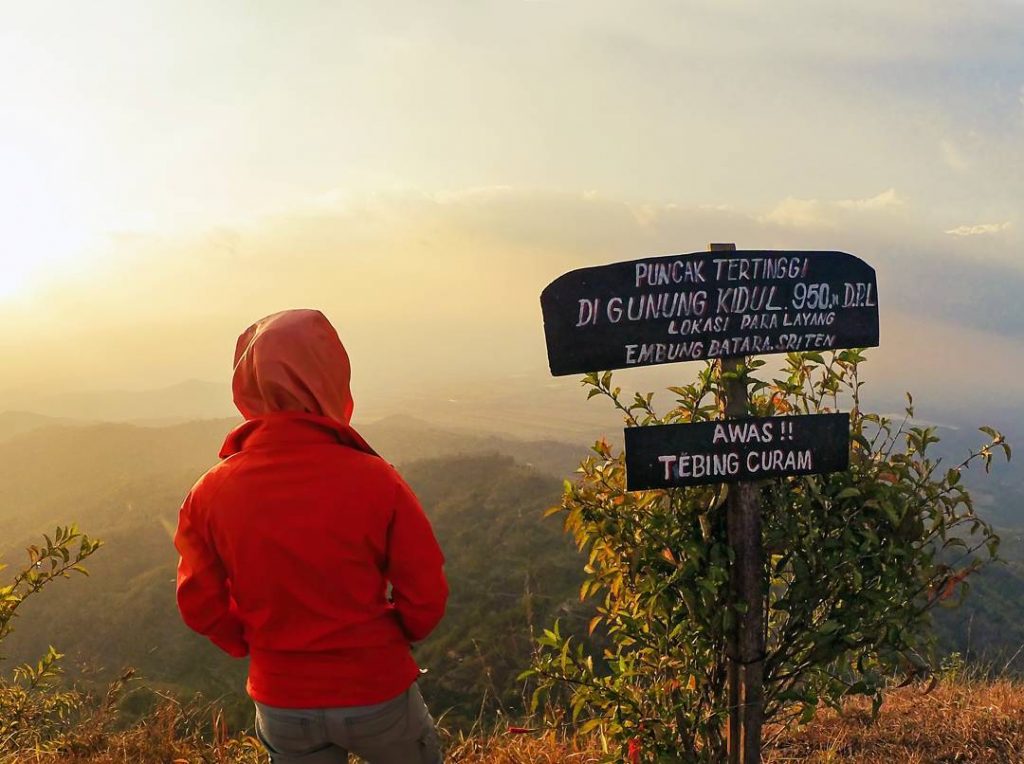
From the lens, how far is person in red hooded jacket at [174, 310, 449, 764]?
2.18 m

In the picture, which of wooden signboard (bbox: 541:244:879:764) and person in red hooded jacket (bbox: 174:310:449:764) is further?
wooden signboard (bbox: 541:244:879:764)

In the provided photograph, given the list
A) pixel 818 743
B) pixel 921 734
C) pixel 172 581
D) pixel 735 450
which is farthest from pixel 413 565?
pixel 172 581

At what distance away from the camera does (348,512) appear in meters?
2.18

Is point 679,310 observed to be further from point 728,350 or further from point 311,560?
Result: point 311,560

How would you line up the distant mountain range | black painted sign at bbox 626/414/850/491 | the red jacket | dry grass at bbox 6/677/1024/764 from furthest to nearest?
the distant mountain range
dry grass at bbox 6/677/1024/764
black painted sign at bbox 626/414/850/491
the red jacket

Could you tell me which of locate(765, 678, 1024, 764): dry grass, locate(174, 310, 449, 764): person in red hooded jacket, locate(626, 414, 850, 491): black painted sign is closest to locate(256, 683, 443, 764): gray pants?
locate(174, 310, 449, 764): person in red hooded jacket

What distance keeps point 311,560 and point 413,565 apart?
33 cm

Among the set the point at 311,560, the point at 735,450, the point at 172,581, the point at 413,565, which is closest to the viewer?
the point at 311,560

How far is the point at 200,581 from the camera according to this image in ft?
7.69

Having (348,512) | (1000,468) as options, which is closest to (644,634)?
(348,512)

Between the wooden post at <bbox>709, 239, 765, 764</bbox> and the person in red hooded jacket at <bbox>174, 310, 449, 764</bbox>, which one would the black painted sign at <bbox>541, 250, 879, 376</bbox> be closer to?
the wooden post at <bbox>709, 239, 765, 764</bbox>

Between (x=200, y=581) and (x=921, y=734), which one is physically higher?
(x=200, y=581)

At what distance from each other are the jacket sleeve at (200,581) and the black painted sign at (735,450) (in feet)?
5.44

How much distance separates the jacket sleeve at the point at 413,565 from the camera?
226 centimetres
